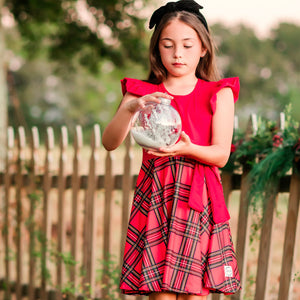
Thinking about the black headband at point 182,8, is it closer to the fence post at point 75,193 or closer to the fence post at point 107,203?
the fence post at point 107,203

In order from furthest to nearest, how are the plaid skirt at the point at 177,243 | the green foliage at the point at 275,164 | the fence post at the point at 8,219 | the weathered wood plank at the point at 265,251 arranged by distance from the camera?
the fence post at the point at 8,219 → the weathered wood plank at the point at 265,251 → the green foliage at the point at 275,164 → the plaid skirt at the point at 177,243

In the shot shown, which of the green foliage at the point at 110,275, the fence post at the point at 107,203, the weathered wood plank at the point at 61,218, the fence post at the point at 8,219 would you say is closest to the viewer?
the green foliage at the point at 110,275

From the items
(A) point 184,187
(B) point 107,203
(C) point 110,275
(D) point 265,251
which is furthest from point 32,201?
(A) point 184,187

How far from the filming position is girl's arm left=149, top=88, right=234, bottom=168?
1.78 m

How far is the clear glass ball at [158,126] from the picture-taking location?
5.61 ft

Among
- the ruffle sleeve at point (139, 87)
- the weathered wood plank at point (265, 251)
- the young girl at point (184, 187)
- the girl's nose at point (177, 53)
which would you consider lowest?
the weathered wood plank at point (265, 251)

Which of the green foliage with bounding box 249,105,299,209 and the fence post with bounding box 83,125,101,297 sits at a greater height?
the green foliage with bounding box 249,105,299,209

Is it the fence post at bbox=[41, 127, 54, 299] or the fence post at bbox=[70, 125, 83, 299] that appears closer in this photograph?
the fence post at bbox=[70, 125, 83, 299]

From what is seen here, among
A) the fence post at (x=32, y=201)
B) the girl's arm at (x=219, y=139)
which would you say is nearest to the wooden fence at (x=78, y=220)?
the fence post at (x=32, y=201)

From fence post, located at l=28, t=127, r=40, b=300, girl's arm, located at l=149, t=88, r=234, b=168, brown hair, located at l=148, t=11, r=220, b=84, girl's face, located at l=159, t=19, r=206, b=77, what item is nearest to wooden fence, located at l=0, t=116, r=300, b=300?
fence post, located at l=28, t=127, r=40, b=300

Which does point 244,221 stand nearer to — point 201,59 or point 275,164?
point 275,164

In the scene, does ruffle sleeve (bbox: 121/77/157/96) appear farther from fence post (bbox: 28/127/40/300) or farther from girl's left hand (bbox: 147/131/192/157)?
fence post (bbox: 28/127/40/300)

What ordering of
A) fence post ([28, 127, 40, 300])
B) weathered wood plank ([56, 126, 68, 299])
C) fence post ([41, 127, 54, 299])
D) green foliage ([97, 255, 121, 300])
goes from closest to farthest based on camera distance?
green foliage ([97, 255, 121, 300])
weathered wood plank ([56, 126, 68, 299])
fence post ([41, 127, 54, 299])
fence post ([28, 127, 40, 300])

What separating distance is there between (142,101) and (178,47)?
31 centimetres
